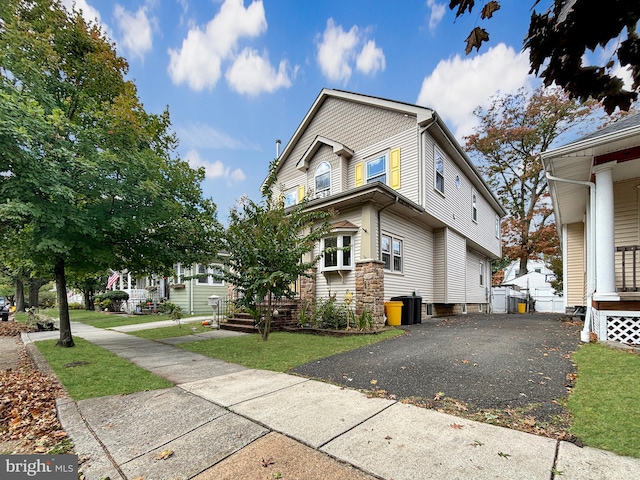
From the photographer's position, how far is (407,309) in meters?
10.5

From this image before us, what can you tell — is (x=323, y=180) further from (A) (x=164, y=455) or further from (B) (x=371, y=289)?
(A) (x=164, y=455)

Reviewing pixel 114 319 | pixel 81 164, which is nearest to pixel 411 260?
pixel 81 164

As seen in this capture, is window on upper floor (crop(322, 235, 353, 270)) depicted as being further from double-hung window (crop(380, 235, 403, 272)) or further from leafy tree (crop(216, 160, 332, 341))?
leafy tree (crop(216, 160, 332, 341))

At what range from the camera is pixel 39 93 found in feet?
21.0

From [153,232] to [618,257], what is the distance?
11781mm

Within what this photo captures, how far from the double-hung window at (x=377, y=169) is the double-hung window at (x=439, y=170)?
6.33ft

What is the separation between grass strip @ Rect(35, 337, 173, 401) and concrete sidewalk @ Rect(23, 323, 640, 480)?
32 cm

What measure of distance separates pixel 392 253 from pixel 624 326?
5976mm

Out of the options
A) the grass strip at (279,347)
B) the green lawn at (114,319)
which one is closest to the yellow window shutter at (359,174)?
the grass strip at (279,347)

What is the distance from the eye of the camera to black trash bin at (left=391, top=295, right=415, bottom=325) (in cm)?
1042

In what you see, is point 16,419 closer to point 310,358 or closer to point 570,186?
point 310,358

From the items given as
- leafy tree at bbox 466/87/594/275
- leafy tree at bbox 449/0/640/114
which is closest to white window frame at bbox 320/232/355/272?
leafy tree at bbox 449/0/640/114

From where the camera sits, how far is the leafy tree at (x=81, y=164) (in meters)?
5.68

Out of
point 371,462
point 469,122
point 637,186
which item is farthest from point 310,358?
point 469,122
